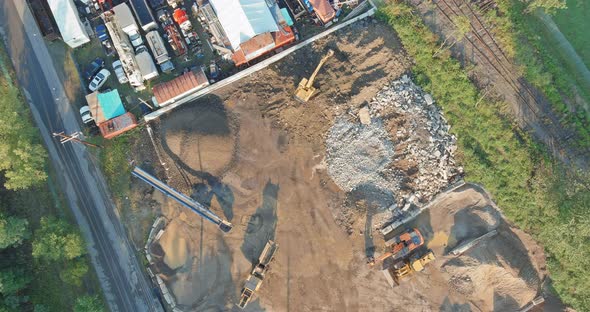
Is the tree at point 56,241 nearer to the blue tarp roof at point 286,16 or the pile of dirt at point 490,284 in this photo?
the blue tarp roof at point 286,16

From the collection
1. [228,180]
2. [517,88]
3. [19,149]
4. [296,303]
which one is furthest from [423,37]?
[19,149]

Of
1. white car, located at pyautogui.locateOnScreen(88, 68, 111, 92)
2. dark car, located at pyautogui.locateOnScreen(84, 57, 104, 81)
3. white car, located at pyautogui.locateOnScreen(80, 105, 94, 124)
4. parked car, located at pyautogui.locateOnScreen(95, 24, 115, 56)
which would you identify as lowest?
white car, located at pyautogui.locateOnScreen(80, 105, 94, 124)

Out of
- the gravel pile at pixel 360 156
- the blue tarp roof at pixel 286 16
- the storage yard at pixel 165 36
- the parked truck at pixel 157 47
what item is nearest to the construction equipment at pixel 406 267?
the gravel pile at pixel 360 156

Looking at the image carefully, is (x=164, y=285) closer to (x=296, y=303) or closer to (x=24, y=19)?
(x=296, y=303)

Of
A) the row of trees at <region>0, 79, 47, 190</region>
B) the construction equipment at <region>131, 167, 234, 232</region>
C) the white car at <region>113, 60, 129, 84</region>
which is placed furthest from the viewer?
the white car at <region>113, 60, 129, 84</region>

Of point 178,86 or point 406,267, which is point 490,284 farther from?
point 178,86

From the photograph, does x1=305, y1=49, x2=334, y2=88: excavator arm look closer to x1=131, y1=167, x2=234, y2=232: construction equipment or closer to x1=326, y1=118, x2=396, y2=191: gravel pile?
x1=326, y1=118, x2=396, y2=191: gravel pile

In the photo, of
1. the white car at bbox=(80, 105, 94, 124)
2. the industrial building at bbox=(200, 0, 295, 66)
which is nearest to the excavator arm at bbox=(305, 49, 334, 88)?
the industrial building at bbox=(200, 0, 295, 66)
